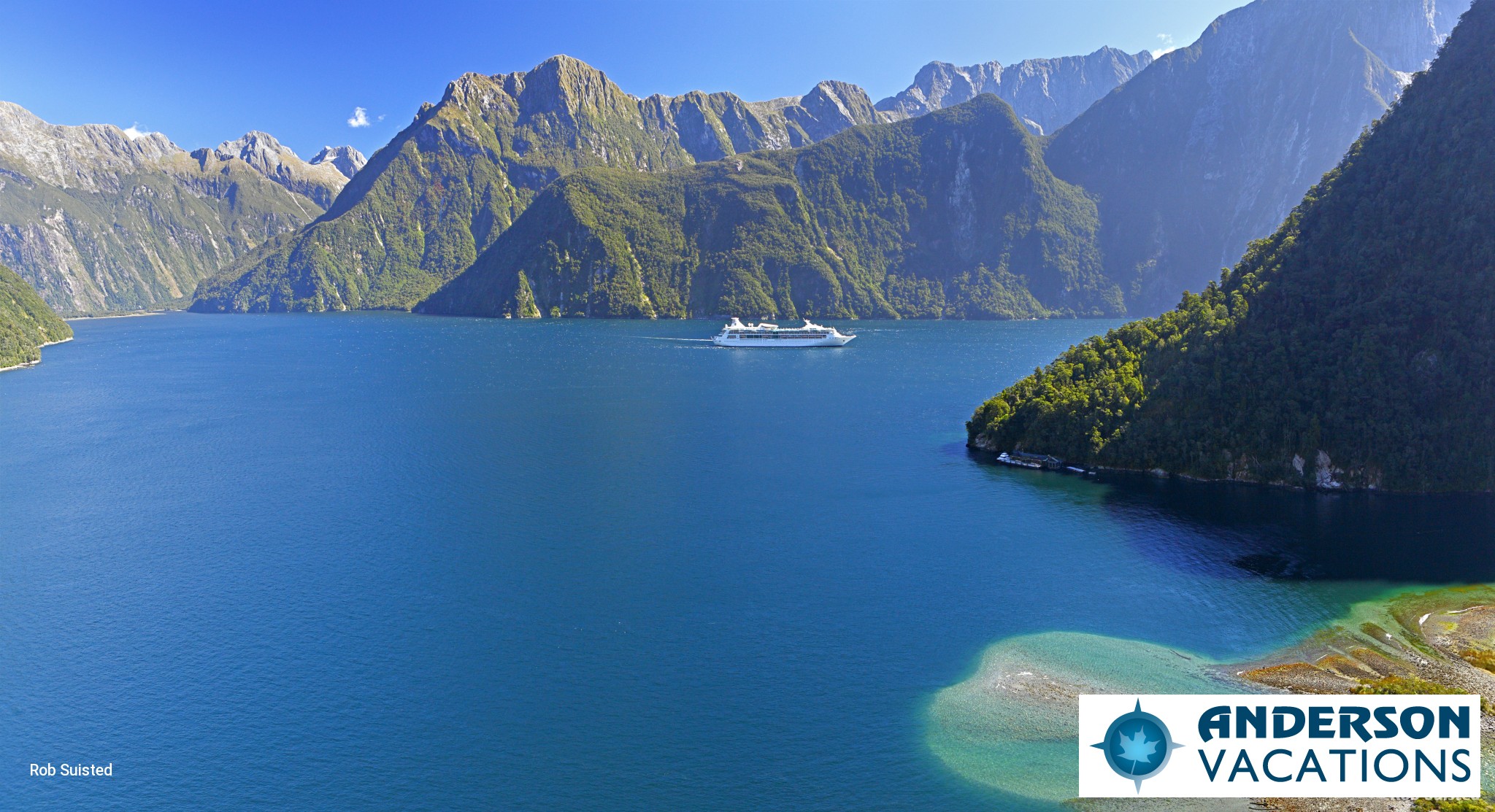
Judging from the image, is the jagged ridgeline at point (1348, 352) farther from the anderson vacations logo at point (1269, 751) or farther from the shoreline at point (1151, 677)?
the anderson vacations logo at point (1269, 751)

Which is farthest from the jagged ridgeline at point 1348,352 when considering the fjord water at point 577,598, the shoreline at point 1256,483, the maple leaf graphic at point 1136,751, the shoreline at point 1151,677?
the maple leaf graphic at point 1136,751

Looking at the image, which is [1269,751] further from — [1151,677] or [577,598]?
[577,598]

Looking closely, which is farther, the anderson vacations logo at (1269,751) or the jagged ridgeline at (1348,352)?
the jagged ridgeline at (1348,352)

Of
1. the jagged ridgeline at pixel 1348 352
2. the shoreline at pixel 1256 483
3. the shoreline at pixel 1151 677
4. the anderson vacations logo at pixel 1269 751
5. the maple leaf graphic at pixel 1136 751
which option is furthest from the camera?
the jagged ridgeline at pixel 1348 352

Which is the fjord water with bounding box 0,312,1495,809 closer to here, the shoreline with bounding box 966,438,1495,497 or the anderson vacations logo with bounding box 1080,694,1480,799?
the shoreline with bounding box 966,438,1495,497

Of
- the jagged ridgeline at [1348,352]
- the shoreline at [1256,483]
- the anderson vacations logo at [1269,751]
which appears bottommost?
the anderson vacations logo at [1269,751]

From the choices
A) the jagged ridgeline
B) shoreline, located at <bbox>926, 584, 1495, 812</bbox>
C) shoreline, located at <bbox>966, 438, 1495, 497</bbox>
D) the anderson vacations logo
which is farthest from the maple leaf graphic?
the jagged ridgeline
